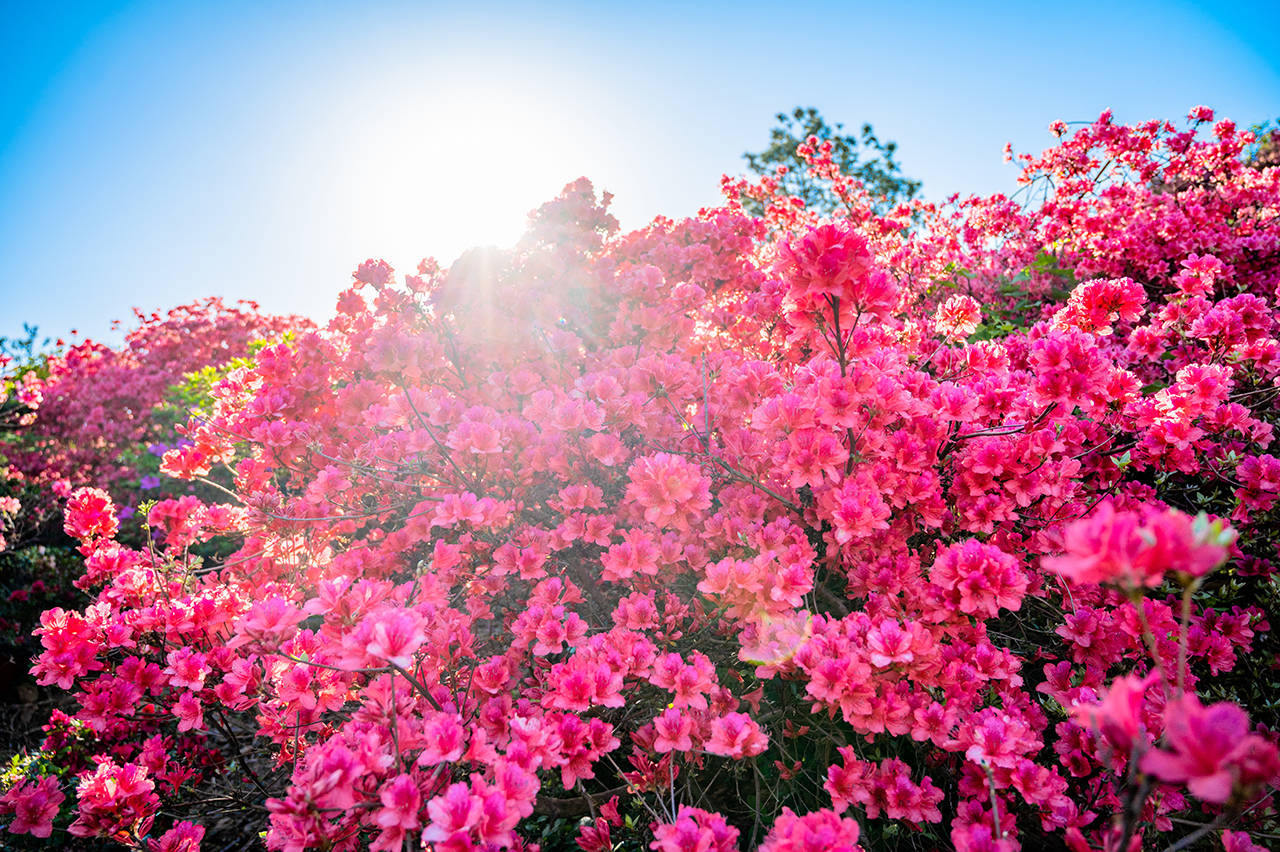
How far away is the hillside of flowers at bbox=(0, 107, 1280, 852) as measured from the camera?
1.38 metres

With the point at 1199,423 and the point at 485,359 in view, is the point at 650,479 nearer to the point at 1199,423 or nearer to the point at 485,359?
the point at 485,359

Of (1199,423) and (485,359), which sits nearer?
(1199,423)

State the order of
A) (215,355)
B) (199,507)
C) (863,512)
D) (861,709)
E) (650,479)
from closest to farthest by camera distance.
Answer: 1. (861,709)
2. (863,512)
3. (650,479)
4. (199,507)
5. (215,355)

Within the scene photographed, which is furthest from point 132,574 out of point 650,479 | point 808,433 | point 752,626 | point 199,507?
point 808,433

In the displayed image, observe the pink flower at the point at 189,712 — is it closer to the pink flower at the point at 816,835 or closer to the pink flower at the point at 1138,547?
the pink flower at the point at 816,835

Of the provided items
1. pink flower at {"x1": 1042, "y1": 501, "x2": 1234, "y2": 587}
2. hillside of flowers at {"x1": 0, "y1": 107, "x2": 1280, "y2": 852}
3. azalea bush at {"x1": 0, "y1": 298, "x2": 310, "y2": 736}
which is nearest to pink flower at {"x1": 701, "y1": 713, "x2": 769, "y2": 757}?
hillside of flowers at {"x1": 0, "y1": 107, "x2": 1280, "y2": 852}

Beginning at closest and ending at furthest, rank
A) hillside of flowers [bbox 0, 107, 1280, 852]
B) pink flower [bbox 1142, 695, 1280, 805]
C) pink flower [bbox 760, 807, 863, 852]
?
pink flower [bbox 1142, 695, 1280, 805] < pink flower [bbox 760, 807, 863, 852] < hillside of flowers [bbox 0, 107, 1280, 852]

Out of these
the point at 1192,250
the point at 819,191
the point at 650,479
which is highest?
the point at 819,191

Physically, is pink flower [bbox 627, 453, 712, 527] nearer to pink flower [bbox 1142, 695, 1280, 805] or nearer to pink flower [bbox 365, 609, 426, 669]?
pink flower [bbox 365, 609, 426, 669]

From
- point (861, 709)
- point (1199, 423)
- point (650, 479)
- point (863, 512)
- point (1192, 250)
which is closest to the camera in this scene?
point (861, 709)

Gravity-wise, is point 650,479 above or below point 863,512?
above

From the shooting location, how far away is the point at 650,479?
186 cm

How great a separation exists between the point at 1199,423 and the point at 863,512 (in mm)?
1601

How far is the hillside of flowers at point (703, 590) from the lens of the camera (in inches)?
54.1
